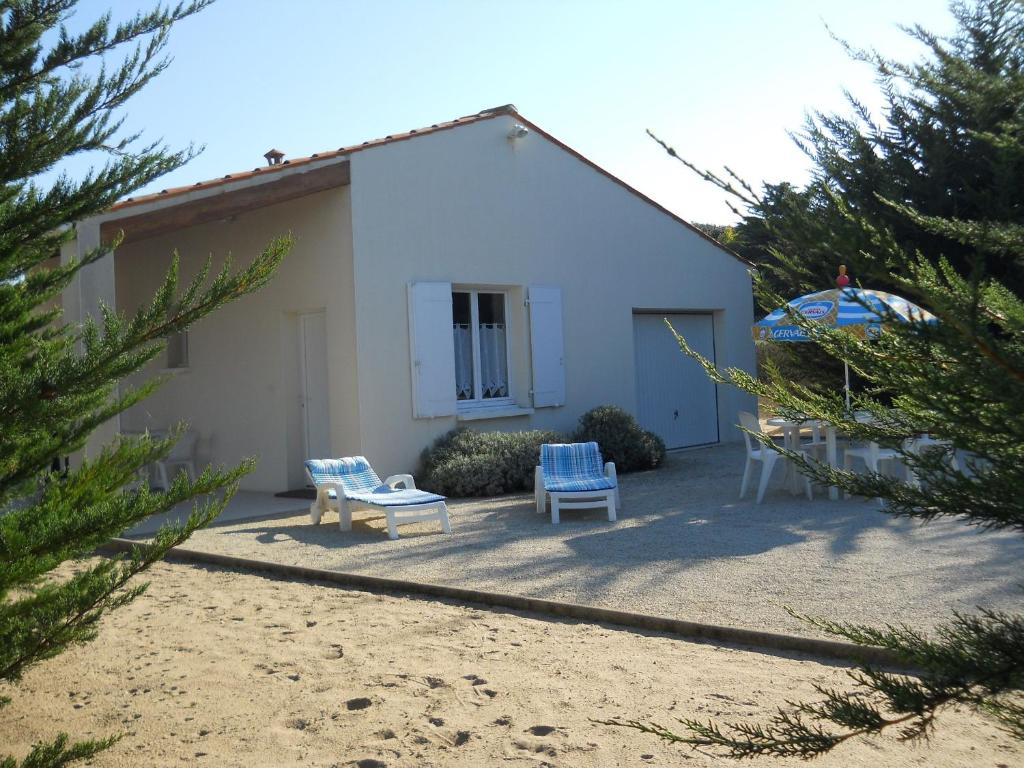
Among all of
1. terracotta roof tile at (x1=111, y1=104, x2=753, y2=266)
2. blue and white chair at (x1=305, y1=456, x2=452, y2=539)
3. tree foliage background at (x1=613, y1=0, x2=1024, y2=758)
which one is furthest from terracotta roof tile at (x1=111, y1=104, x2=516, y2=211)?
tree foliage background at (x1=613, y1=0, x2=1024, y2=758)

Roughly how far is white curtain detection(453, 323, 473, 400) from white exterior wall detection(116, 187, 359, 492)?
5.56 feet

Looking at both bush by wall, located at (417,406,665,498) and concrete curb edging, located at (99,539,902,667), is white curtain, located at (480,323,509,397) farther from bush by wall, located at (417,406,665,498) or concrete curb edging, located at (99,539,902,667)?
concrete curb edging, located at (99,539,902,667)

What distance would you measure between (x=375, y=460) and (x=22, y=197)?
7.85 meters

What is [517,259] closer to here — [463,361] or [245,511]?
[463,361]

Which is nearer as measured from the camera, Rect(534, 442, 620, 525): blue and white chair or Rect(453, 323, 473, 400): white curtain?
Result: Rect(534, 442, 620, 525): blue and white chair

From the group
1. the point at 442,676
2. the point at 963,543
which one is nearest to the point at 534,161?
the point at 963,543

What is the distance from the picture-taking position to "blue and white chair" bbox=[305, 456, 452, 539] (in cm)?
869

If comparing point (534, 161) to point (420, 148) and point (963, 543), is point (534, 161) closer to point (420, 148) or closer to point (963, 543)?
point (420, 148)

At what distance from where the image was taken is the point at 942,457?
168cm

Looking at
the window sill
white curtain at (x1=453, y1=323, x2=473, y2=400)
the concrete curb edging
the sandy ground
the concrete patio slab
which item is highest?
white curtain at (x1=453, y1=323, x2=473, y2=400)

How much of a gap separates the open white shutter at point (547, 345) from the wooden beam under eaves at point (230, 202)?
321 centimetres

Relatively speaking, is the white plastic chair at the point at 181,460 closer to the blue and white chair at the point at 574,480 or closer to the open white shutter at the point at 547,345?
the open white shutter at the point at 547,345

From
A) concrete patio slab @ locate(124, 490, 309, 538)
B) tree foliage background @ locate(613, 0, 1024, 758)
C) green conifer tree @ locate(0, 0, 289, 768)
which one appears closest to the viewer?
tree foliage background @ locate(613, 0, 1024, 758)

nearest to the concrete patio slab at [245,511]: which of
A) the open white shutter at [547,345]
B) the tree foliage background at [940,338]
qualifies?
the open white shutter at [547,345]
